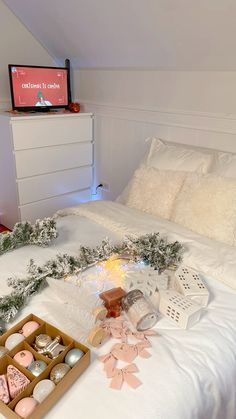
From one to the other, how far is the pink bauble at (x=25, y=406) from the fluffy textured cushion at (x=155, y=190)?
125cm

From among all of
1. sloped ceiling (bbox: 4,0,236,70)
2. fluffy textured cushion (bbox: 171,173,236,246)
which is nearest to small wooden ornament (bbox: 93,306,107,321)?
fluffy textured cushion (bbox: 171,173,236,246)

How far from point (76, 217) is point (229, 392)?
4.01 feet

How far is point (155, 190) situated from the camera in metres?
1.92

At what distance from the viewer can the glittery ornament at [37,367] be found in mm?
893

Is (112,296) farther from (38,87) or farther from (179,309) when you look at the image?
(38,87)

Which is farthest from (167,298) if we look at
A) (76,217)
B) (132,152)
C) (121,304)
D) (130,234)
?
(132,152)

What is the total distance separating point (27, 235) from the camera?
1.57m

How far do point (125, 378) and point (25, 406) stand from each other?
0.27m

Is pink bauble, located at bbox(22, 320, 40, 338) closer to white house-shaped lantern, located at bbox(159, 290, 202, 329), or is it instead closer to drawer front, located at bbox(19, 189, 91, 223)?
white house-shaped lantern, located at bbox(159, 290, 202, 329)

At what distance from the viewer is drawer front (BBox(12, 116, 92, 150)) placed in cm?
249

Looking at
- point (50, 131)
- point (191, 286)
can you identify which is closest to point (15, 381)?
point (191, 286)

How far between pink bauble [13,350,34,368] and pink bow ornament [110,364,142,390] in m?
0.25

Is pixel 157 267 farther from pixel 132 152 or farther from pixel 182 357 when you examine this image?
pixel 132 152

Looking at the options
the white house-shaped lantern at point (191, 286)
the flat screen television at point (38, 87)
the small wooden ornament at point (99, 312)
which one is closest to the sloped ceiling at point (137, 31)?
the flat screen television at point (38, 87)
